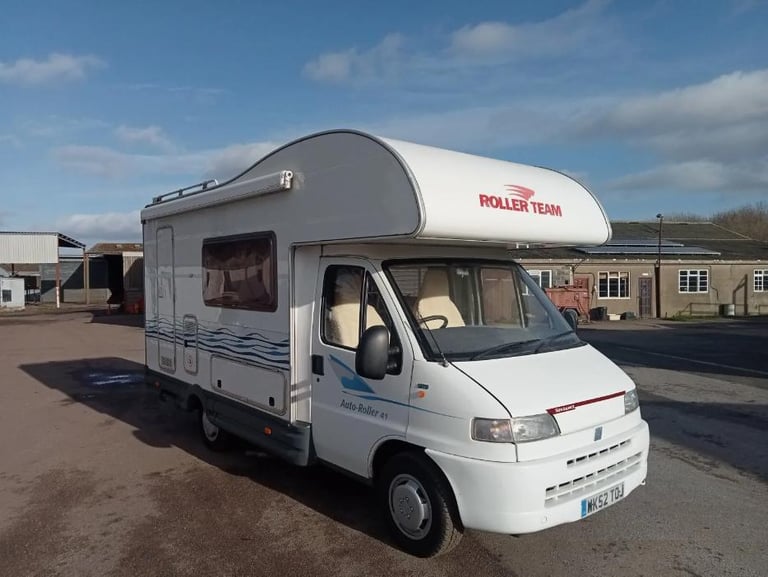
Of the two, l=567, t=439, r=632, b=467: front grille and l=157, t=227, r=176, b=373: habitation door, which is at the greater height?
l=157, t=227, r=176, b=373: habitation door

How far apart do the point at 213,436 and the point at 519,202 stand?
4.31 metres

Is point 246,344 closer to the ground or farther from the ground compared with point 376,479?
farther from the ground

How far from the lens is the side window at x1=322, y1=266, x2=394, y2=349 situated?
473 cm

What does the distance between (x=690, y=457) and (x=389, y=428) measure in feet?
13.2

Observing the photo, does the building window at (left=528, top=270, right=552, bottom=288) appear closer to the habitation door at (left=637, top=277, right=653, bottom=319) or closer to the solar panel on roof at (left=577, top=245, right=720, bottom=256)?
the solar panel on roof at (left=577, top=245, right=720, bottom=256)

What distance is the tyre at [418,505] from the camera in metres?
4.08

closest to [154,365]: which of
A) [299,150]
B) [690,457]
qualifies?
[299,150]

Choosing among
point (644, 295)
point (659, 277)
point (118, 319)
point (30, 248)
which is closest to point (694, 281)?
point (659, 277)

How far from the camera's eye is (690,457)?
6676 millimetres

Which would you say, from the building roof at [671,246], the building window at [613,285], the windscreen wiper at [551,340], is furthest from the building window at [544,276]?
the windscreen wiper at [551,340]

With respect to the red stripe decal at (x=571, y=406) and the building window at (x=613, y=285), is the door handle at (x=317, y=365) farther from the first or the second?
the building window at (x=613, y=285)

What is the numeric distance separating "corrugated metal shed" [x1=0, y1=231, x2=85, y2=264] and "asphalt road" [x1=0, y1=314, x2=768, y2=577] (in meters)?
35.6

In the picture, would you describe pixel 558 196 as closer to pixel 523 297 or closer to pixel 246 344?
pixel 523 297

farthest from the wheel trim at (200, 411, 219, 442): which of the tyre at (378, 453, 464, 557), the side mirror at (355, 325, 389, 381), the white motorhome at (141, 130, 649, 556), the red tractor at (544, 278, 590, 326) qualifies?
the red tractor at (544, 278, 590, 326)
